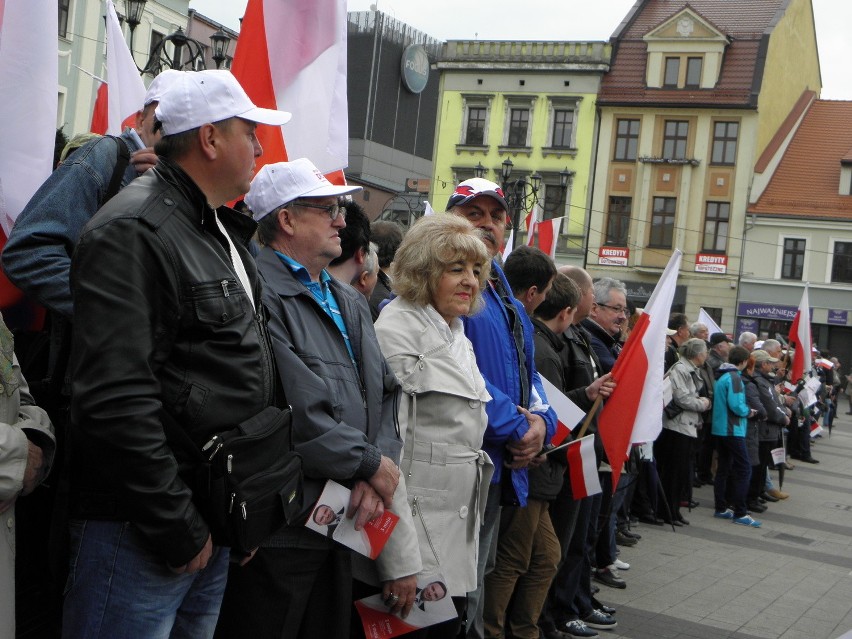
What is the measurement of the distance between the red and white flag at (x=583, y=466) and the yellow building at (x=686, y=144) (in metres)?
35.1

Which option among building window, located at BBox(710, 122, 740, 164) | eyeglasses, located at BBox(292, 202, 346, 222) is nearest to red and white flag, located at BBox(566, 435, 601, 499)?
eyeglasses, located at BBox(292, 202, 346, 222)

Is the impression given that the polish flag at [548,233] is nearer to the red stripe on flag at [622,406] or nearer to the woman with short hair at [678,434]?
the woman with short hair at [678,434]

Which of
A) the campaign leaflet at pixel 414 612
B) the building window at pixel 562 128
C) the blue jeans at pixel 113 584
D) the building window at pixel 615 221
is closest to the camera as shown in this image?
the blue jeans at pixel 113 584

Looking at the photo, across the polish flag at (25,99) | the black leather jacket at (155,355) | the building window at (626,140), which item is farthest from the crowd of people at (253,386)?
the building window at (626,140)

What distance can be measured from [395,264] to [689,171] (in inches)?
1498

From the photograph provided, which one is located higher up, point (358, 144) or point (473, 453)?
point (358, 144)

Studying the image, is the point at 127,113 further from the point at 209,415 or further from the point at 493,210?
the point at 209,415

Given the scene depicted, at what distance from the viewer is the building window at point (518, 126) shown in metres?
42.8

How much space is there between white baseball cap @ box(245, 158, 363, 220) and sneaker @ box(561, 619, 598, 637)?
3.45 metres

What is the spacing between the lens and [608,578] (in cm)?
740

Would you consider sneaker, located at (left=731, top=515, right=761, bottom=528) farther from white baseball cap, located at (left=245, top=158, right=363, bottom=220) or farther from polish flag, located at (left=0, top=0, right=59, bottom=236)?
polish flag, located at (left=0, top=0, right=59, bottom=236)

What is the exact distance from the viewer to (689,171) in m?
40.2

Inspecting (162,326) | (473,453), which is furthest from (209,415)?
(473,453)

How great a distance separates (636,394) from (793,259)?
3618 centimetres
